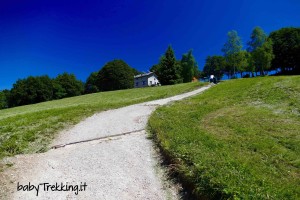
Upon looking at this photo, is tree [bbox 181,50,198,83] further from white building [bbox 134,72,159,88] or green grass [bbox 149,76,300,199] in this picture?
A: green grass [bbox 149,76,300,199]

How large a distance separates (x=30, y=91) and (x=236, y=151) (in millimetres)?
74547

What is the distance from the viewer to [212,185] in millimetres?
4434

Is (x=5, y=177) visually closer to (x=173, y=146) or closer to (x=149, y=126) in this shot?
(x=173, y=146)

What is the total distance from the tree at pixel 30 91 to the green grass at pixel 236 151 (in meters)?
68.8

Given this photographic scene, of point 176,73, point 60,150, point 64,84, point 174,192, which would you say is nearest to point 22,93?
point 64,84

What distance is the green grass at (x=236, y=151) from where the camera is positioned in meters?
4.39

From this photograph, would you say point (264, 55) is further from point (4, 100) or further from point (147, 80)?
point (4, 100)

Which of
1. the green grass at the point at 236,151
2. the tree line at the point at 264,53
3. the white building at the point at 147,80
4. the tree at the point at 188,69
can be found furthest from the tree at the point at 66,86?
the green grass at the point at 236,151

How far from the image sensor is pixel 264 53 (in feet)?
176

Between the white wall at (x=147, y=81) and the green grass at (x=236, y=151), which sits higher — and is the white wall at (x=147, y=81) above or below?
above

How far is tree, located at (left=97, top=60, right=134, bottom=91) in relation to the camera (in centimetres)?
7569

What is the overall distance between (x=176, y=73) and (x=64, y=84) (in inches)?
1801

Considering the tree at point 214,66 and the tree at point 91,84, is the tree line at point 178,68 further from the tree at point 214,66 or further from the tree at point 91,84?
the tree at point 214,66

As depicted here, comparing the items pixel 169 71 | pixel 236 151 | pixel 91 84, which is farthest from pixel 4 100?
pixel 236 151
